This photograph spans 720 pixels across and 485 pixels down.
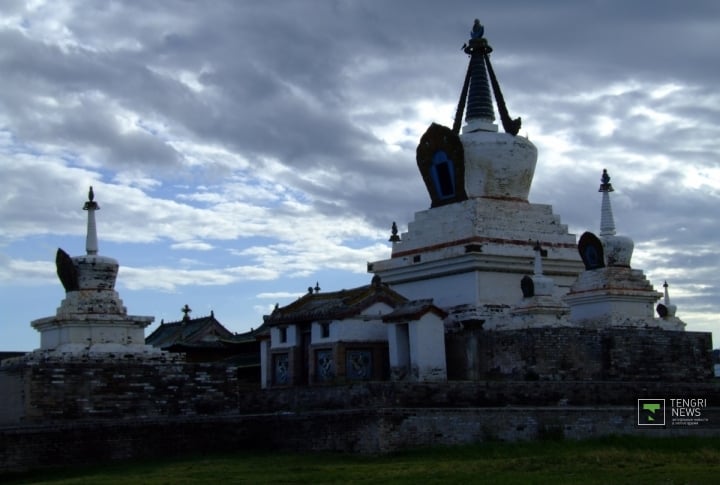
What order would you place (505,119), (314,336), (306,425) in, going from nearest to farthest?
1. (306,425)
2. (314,336)
3. (505,119)

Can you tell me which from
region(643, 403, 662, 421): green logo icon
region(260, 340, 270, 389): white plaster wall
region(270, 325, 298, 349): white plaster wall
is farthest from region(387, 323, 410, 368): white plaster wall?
region(643, 403, 662, 421): green logo icon

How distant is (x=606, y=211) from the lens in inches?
1134

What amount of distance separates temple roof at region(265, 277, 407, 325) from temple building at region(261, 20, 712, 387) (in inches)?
1.6

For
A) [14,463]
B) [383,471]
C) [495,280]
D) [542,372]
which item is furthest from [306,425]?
[495,280]

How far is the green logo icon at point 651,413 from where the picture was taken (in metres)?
21.6

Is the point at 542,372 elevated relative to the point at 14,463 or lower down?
elevated

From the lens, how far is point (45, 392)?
2050cm

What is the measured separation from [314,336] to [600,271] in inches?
295

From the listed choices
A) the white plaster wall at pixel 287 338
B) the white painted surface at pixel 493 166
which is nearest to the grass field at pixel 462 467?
the white plaster wall at pixel 287 338

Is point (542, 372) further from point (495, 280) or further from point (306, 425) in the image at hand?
point (306, 425)

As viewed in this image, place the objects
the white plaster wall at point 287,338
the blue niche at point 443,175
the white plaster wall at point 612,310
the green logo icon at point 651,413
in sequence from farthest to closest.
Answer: the blue niche at point 443,175, the white plaster wall at point 287,338, the white plaster wall at point 612,310, the green logo icon at point 651,413

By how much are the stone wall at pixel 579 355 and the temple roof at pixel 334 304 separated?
6.46 ft

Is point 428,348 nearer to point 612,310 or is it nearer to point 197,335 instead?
point 612,310

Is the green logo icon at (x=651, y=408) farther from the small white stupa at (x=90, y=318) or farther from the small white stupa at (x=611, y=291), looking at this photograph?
the small white stupa at (x=90, y=318)
